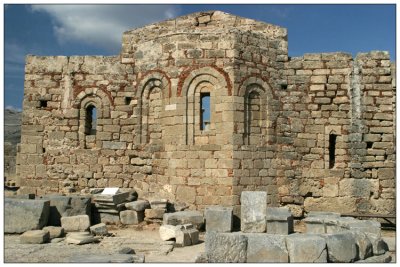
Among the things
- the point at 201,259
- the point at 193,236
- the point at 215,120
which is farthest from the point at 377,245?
the point at 215,120

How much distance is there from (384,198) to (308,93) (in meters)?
3.52

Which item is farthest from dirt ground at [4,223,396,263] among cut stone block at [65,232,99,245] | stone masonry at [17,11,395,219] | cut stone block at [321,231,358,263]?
stone masonry at [17,11,395,219]

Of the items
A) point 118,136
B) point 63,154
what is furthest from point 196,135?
point 63,154

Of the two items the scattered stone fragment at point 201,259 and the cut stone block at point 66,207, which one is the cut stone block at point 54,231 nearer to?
the cut stone block at point 66,207

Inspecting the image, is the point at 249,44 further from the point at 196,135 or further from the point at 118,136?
the point at 118,136

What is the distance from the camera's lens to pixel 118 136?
39.0 ft

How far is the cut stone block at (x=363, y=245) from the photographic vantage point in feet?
23.8

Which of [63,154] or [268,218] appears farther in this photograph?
[63,154]

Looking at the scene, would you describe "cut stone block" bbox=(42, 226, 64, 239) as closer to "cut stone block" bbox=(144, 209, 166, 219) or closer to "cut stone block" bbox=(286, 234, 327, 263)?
"cut stone block" bbox=(144, 209, 166, 219)

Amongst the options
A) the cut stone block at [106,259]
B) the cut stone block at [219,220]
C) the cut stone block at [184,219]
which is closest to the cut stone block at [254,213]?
the cut stone block at [219,220]

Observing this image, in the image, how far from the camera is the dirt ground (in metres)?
7.47

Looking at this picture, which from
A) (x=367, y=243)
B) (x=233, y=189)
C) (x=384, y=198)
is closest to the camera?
(x=367, y=243)

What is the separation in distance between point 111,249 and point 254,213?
3.04m

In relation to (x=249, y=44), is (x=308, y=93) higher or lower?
lower
